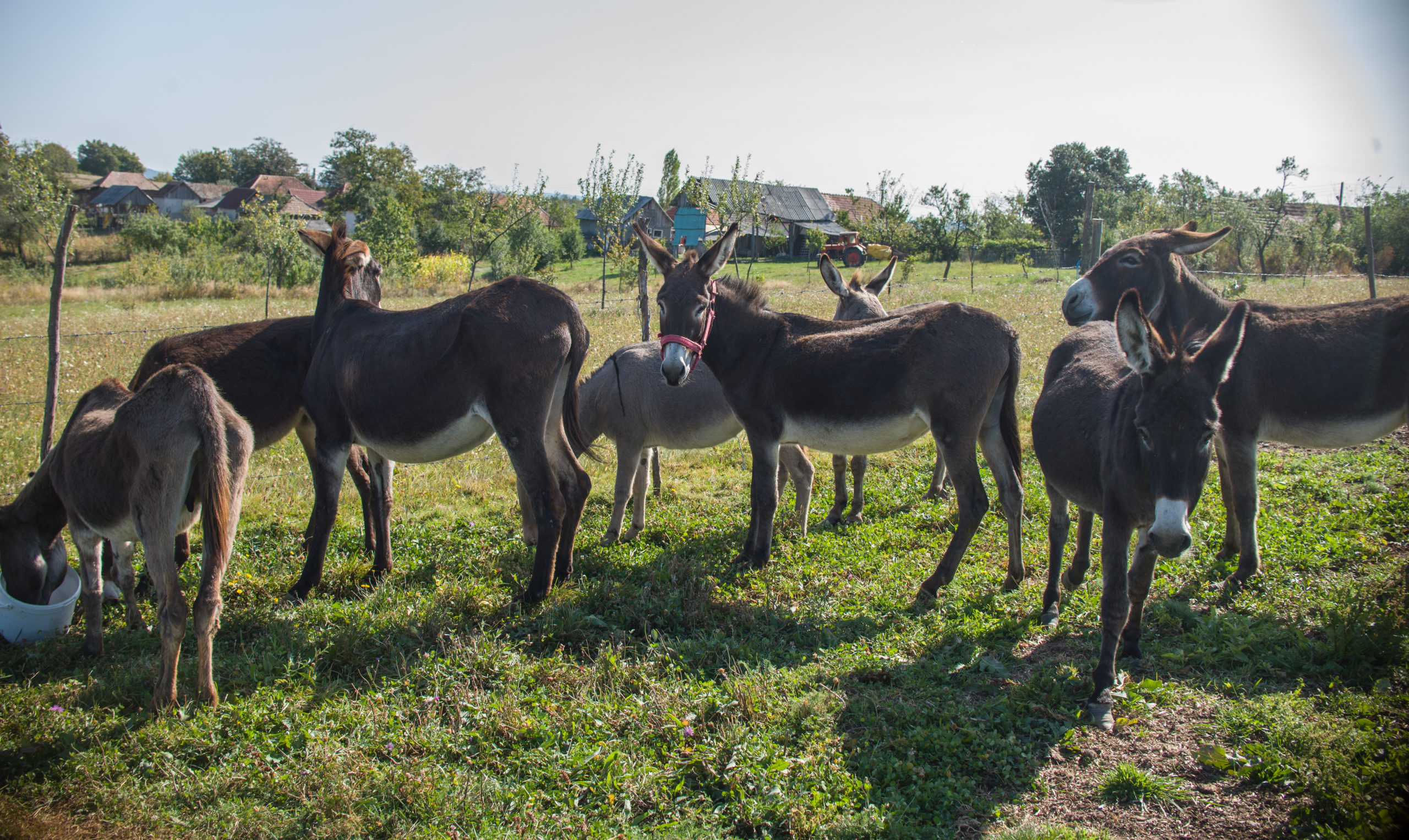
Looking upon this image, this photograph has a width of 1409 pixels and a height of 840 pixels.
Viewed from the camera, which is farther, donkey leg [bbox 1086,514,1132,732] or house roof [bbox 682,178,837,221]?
house roof [bbox 682,178,837,221]

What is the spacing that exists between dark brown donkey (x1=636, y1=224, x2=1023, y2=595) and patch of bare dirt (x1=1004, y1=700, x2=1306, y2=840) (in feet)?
6.16

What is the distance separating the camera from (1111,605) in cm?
408

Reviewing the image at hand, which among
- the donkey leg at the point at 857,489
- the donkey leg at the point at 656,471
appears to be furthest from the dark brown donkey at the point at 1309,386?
the donkey leg at the point at 656,471

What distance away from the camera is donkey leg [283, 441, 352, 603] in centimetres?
584

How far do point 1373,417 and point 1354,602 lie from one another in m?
1.55

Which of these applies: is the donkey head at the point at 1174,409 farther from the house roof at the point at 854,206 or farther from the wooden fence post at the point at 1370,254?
the house roof at the point at 854,206

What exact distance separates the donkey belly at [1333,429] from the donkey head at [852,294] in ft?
13.1

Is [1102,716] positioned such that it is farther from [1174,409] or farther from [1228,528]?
[1228,528]

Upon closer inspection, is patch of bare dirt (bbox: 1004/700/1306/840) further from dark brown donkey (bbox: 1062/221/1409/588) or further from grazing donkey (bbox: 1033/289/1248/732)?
dark brown donkey (bbox: 1062/221/1409/588)

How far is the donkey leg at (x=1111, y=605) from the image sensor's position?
4035mm

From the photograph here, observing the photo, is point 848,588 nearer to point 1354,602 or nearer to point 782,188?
point 1354,602

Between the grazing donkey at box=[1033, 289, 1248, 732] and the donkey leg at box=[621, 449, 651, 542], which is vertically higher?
the grazing donkey at box=[1033, 289, 1248, 732]

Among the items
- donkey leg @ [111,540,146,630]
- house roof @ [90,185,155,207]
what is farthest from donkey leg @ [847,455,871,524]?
house roof @ [90,185,155,207]

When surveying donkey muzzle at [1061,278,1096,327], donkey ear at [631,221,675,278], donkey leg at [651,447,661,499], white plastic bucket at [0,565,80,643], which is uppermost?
donkey ear at [631,221,675,278]
